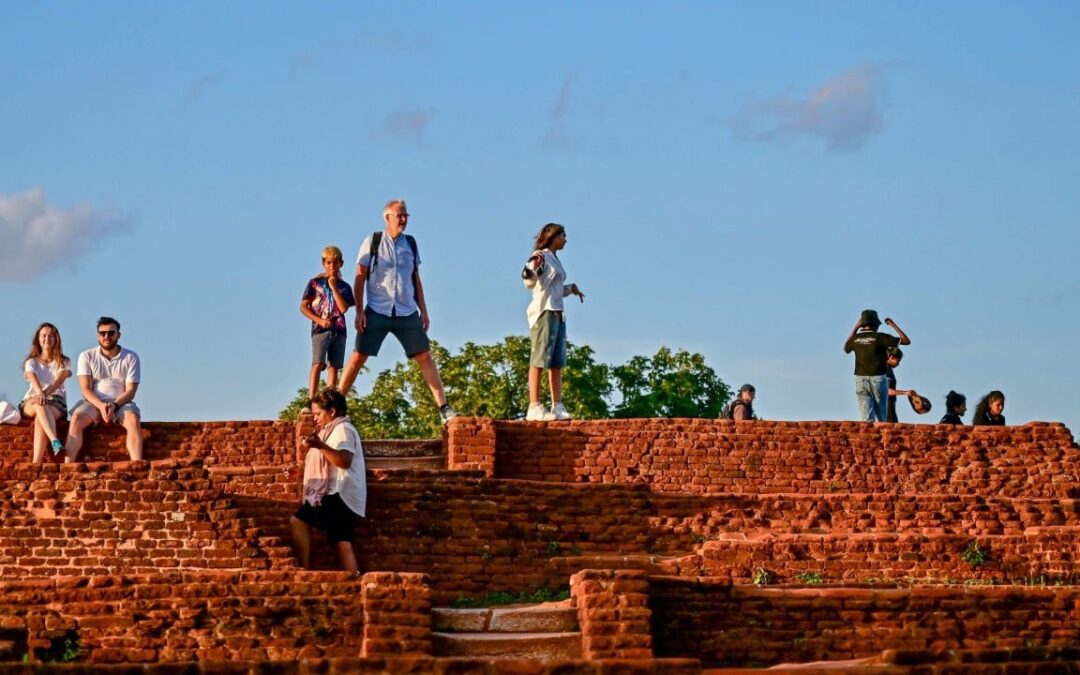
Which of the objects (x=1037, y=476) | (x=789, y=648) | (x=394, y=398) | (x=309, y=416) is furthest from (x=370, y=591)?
(x=394, y=398)

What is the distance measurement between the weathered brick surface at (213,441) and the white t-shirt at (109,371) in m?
A: 0.78

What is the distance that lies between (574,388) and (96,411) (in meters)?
12.7

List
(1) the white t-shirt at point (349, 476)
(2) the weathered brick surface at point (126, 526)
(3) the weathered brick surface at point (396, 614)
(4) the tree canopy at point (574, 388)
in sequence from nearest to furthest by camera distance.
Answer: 1. (3) the weathered brick surface at point (396, 614)
2. (1) the white t-shirt at point (349, 476)
3. (2) the weathered brick surface at point (126, 526)
4. (4) the tree canopy at point (574, 388)

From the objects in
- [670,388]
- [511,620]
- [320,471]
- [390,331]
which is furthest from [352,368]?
[670,388]

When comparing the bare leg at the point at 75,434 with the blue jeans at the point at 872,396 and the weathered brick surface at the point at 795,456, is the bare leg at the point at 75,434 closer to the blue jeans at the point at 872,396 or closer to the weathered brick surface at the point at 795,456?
the weathered brick surface at the point at 795,456

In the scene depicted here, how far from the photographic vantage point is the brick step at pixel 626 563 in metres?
17.1

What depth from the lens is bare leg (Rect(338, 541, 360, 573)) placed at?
15828 mm

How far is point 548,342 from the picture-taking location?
1989 centimetres

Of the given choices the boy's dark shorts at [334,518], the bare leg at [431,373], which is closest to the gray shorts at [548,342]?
the bare leg at [431,373]

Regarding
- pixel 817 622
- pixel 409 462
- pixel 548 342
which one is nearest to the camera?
pixel 817 622

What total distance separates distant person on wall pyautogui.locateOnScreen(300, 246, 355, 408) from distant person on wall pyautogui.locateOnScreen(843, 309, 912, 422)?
190 inches

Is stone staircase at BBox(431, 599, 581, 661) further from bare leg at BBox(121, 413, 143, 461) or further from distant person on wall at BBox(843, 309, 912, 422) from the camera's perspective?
distant person on wall at BBox(843, 309, 912, 422)

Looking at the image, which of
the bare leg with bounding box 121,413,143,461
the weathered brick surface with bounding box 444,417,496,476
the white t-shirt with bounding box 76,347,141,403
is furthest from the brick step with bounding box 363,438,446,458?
the white t-shirt with bounding box 76,347,141,403

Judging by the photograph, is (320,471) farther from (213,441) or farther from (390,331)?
(213,441)
